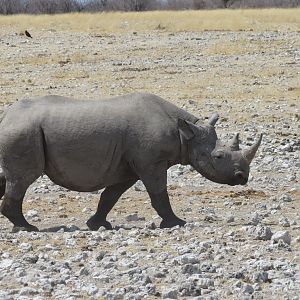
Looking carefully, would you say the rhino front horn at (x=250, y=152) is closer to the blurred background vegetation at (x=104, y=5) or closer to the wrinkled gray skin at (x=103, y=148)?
the wrinkled gray skin at (x=103, y=148)

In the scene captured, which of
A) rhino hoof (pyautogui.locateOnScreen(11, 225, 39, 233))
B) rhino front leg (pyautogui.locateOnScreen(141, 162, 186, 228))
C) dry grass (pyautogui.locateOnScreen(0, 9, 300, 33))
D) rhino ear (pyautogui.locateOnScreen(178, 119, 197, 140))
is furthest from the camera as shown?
dry grass (pyautogui.locateOnScreen(0, 9, 300, 33))

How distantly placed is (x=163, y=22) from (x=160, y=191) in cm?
3421

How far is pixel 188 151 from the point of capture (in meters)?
12.0

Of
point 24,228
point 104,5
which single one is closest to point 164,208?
point 24,228

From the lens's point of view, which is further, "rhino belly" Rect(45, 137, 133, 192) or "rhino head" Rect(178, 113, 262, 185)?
"rhino head" Rect(178, 113, 262, 185)

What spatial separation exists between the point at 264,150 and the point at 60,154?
596cm

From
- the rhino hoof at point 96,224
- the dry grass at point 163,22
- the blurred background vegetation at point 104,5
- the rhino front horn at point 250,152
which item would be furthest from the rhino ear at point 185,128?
the blurred background vegetation at point 104,5

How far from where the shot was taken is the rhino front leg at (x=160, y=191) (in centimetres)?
1173

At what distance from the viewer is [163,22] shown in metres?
45.7

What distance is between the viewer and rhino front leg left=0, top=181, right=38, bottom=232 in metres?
11.7

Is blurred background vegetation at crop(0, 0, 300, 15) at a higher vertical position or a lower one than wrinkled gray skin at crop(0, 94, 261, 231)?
lower

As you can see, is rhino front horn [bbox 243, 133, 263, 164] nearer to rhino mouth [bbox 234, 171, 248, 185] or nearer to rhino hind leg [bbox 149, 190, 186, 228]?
rhino mouth [bbox 234, 171, 248, 185]

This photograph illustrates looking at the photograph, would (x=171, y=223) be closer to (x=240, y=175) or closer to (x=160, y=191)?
(x=160, y=191)

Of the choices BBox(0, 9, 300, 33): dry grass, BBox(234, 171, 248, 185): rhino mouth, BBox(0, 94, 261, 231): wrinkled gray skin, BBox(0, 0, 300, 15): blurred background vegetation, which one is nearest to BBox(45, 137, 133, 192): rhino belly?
BBox(0, 94, 261, 231): wrinkled gray skin
